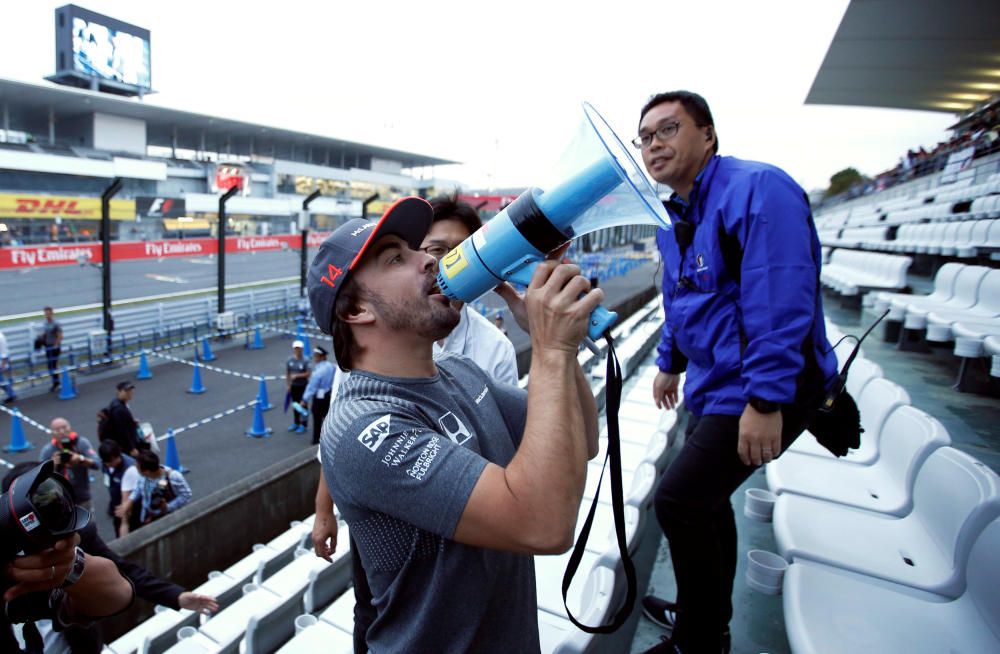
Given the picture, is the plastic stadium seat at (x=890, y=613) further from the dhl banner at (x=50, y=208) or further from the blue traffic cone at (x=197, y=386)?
the dhl banner at (x=50, y=208)

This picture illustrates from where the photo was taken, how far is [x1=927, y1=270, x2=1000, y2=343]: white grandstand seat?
154 inches

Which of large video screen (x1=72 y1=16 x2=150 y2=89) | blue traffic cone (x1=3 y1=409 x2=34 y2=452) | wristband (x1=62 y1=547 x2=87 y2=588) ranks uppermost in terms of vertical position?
large video screen (x1=72 y1=16 x2=150 y2=89)

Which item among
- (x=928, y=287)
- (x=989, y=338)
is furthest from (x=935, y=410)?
(x=928, y=287)

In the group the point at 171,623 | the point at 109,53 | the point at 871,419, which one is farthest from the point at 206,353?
the point at 109,53

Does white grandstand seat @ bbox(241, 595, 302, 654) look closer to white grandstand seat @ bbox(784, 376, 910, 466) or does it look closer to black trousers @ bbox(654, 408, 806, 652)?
black trousers @ bbox(654, 408, 806, 652)

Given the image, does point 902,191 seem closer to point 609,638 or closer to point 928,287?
point 928,287

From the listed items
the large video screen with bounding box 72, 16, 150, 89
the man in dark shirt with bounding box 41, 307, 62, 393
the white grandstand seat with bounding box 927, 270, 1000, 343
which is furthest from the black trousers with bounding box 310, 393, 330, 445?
the large video screen with bounding box 72, 16, 150, 89

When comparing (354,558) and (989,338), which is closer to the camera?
(354,558)

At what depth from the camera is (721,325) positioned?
173 centimetres

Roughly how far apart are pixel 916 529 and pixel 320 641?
242 cm

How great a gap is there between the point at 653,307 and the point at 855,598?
10504mm

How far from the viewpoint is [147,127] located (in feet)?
139

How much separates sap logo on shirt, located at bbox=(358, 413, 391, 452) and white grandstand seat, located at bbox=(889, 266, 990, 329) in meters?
4.85

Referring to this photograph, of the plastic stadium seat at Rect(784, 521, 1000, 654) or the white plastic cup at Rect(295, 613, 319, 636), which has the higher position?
the plastic stadium seat at Rect(784, 521, 1000, 654)
